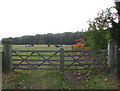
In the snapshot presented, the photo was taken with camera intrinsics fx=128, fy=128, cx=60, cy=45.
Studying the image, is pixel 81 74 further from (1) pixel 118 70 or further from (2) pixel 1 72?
(2) pixel 1 72

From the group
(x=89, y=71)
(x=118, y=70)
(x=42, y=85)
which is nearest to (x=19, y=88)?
(x=42, y=85)

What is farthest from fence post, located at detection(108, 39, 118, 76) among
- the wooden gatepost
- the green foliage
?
the green foliage

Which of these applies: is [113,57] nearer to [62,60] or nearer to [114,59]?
[114,59]

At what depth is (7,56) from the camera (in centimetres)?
799

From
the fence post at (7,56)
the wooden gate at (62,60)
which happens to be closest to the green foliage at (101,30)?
the wooden gate at (62,60)

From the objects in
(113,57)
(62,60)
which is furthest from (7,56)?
(113,57)

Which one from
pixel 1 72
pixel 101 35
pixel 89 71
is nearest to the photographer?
pixel 1 72

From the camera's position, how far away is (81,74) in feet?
26.3

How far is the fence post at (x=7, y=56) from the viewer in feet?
25.5

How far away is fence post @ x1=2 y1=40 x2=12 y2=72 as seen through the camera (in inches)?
306

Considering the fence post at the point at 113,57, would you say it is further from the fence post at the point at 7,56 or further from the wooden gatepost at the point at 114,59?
the fence post at the point at 7,56

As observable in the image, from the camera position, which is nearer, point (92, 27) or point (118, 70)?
point (118, 70)

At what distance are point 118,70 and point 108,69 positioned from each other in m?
0.94

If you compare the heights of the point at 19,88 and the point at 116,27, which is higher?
the point at 116,27
